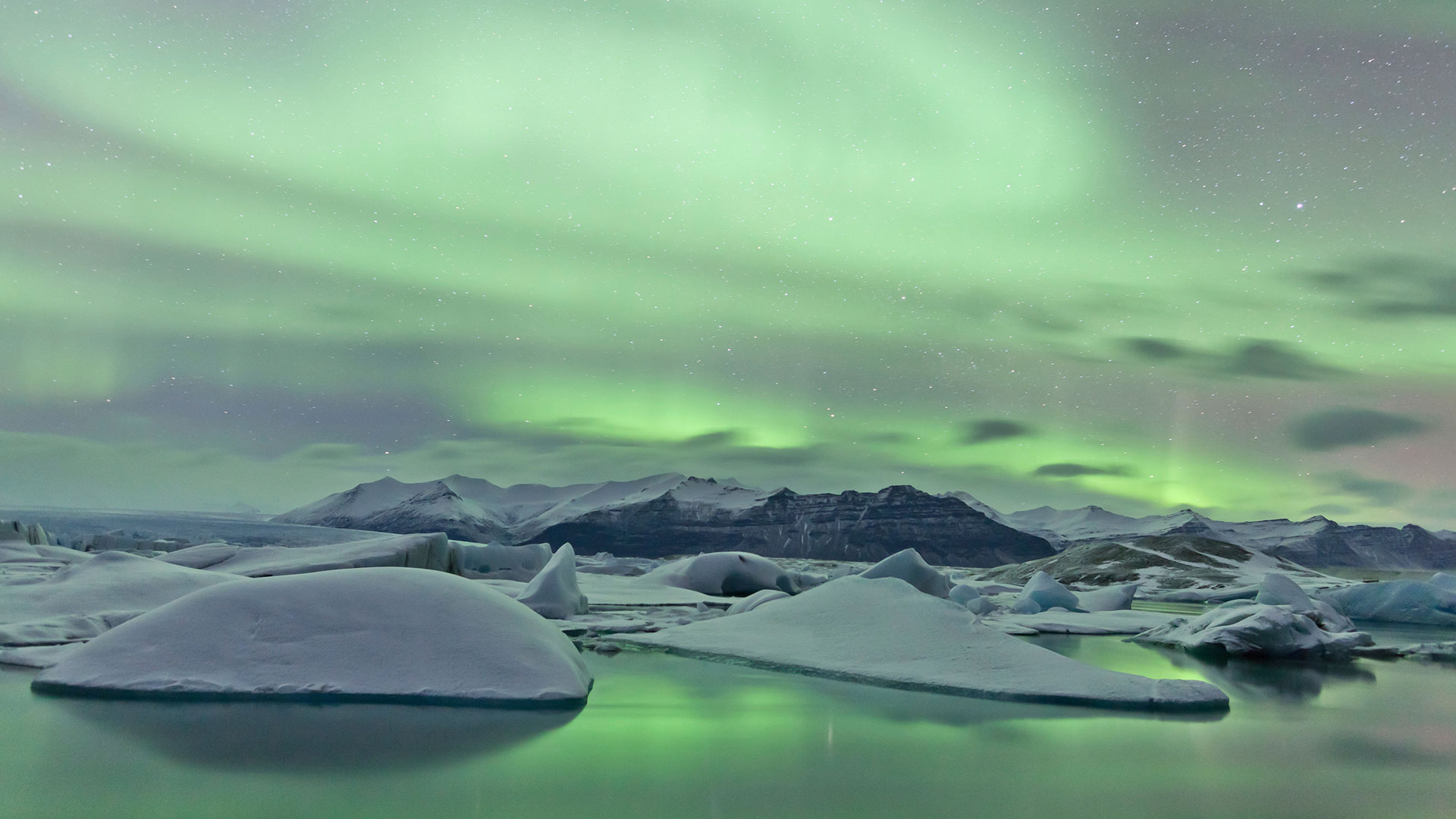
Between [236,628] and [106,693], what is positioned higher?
[236,628]

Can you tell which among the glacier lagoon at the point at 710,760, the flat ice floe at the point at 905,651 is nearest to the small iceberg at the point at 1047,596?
the flat ice floe at the point at 905,651

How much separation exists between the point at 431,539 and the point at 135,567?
7359 mm

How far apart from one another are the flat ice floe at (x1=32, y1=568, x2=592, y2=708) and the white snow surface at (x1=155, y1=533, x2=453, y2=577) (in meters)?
9.27

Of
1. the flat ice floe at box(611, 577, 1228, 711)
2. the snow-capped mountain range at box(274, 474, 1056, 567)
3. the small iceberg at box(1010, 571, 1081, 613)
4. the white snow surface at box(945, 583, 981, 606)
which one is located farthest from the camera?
the snow-capped mountain range at box(274, 474, 1056, 567)

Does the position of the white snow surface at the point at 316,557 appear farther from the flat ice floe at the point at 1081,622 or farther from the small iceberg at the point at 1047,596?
the small iceberg at the point at 1047,596

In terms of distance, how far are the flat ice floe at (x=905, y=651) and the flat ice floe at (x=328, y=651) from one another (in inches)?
138

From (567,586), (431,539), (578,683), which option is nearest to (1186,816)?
(578,683)

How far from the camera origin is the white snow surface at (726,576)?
26.4 meters

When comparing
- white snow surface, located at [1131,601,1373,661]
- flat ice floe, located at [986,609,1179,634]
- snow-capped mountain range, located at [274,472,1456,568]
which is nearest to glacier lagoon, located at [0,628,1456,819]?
white snow surface, located at [1131,601,1373,661]

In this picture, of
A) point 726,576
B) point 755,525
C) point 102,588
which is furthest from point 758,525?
point 102,588

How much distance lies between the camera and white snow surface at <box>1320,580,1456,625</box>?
86.1 ft

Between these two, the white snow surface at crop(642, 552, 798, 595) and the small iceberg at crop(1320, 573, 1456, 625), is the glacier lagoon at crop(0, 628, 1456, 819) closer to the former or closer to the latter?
the white snow surface at crop(642, 552, 798, 595)

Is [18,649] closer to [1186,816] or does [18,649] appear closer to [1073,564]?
[1186,816]

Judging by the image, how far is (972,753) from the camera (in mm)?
6543
